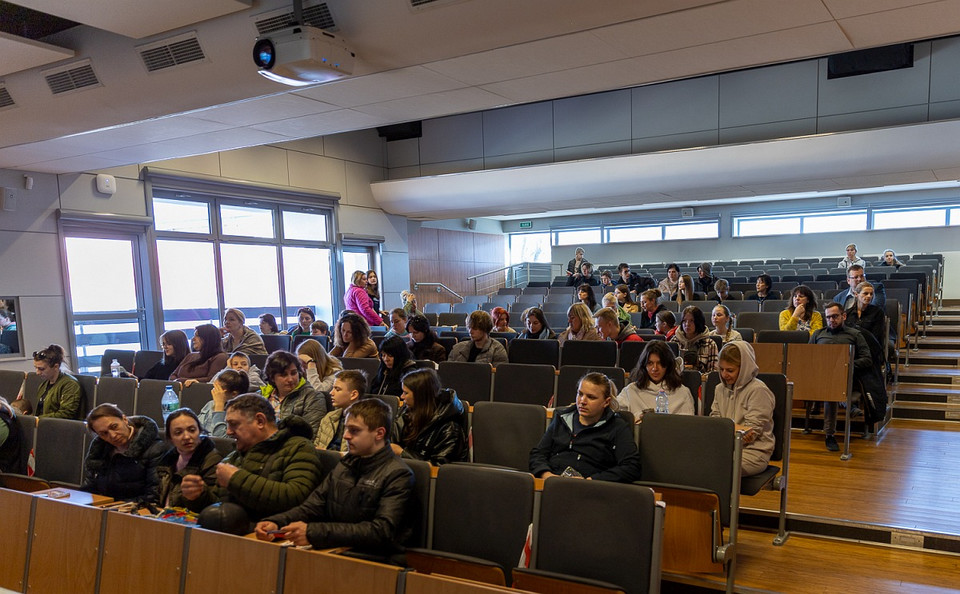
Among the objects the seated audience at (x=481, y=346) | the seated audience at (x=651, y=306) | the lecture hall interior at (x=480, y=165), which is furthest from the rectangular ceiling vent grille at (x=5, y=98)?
the seated audience at (x=651, y=306)

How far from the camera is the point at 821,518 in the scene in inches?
Result: 138

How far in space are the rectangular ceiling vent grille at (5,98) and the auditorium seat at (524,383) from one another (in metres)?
4.75

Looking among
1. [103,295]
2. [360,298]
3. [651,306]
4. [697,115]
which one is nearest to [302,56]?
[360,298]

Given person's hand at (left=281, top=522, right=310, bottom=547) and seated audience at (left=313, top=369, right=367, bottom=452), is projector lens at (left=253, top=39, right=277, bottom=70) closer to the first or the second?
seated audience at (left=313, top=369, right=367, bottom=452)

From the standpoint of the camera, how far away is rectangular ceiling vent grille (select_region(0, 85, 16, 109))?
5.27 metres

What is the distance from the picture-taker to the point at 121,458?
311 cm

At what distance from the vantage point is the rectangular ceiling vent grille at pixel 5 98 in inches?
208

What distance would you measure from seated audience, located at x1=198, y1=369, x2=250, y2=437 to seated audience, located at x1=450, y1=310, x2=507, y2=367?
1.86 metres

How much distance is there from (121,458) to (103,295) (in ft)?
17.1

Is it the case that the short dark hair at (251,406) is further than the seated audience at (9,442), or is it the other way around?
the seated audience at (9,442)

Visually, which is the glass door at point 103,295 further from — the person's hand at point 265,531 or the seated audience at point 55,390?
the person's hand at point 265,531

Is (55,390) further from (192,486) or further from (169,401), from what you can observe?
(192,486)

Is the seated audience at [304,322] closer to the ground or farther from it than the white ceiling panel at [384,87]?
closer to the ground

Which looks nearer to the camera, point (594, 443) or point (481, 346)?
point (594, 443)
